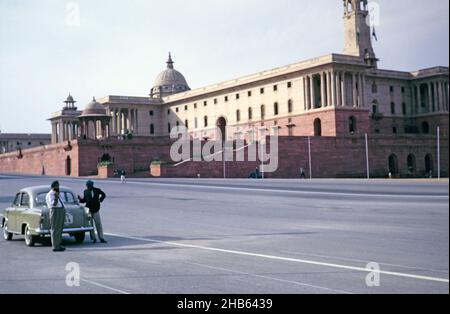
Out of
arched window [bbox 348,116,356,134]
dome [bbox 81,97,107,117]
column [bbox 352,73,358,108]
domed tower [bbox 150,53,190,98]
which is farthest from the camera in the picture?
domed tower [bbox 150,53,190,98]

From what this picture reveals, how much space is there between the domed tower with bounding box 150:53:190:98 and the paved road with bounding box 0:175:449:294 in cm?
9592

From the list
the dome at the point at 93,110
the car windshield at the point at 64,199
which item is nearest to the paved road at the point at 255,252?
the car windshield at the point at 64,199

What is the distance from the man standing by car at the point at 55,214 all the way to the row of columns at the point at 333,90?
62846 millimetres

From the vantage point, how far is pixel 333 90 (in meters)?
72.9

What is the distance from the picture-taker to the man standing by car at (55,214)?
1293 cm

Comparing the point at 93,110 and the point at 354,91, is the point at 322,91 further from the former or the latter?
the point at 93,110

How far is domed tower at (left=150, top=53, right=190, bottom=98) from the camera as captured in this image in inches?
4670

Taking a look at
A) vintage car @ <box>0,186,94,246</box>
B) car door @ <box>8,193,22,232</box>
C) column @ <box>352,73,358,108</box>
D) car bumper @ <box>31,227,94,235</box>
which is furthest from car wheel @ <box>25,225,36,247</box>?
column @ <box>352,73,358,108</box>

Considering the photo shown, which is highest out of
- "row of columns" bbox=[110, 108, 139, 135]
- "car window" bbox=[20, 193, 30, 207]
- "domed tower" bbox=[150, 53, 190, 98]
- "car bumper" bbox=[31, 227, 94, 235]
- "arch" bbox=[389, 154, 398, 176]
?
"domed tower" bbox=[150, 53, 190, 98]

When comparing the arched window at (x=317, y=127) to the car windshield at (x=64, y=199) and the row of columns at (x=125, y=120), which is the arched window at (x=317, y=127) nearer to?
the row of columns at (x=125, y=120)

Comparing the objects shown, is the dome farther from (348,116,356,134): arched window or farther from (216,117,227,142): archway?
(348,116,356,134): arched window

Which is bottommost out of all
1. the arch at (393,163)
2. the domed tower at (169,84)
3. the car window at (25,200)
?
the car window at (25,200)

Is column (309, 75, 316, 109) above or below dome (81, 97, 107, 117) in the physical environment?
above
